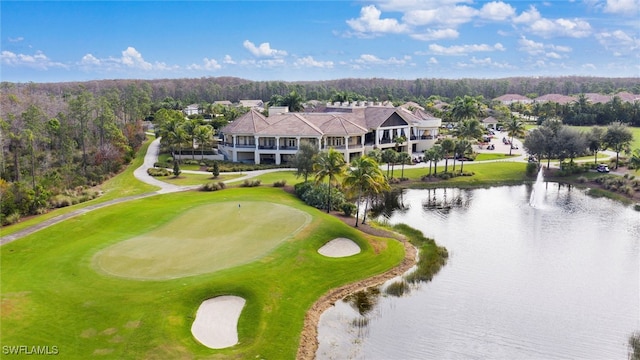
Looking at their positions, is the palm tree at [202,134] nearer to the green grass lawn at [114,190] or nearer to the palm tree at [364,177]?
the green grass lawn at [114,190]

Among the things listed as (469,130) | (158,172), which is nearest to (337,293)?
(158,172)

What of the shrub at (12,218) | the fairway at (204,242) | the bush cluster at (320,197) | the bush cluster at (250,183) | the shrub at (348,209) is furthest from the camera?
the bush cluster at (250,183)

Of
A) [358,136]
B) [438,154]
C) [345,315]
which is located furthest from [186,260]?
[358,136]

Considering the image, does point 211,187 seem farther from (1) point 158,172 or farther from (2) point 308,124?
(2) point 308,124

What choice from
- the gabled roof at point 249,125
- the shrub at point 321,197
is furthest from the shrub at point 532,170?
the gabled roof at point 249,125

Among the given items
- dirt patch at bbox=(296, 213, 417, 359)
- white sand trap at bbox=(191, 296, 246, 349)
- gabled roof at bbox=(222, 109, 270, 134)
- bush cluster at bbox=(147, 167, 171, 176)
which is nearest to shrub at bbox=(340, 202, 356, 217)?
dirt patch at bbox=(296, 213, 417, 359)

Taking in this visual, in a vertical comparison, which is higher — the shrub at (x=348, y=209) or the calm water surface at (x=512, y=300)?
the shrub at (x=348, y=209)

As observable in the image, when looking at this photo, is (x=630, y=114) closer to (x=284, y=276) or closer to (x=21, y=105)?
(x=284, y=276)
